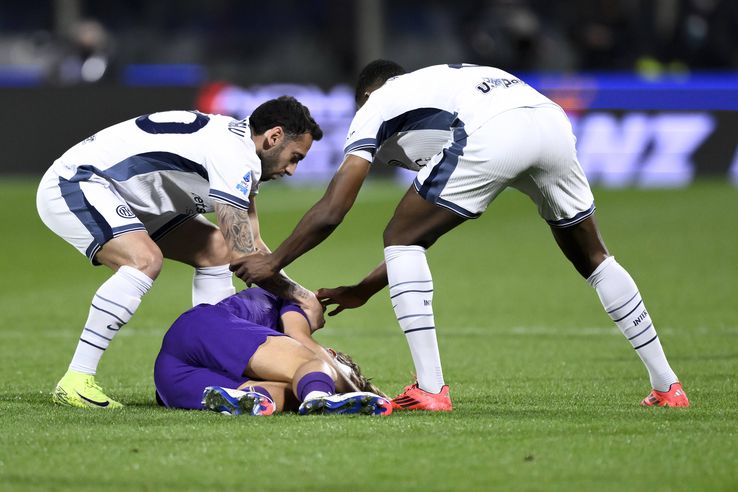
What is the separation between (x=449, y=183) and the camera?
5805 mm

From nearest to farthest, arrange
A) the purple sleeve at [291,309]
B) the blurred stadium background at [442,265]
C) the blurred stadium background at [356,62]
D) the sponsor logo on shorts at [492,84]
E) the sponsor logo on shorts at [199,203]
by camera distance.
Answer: the blurred stadium background at [442,265] < the sponsor logo on shorts at [492,84] < the purple sleeve at [291,309] < the sponsor logo on shorts at [199,203] < the blurred stadium background at [356,62]

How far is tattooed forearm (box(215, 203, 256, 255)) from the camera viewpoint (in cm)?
614

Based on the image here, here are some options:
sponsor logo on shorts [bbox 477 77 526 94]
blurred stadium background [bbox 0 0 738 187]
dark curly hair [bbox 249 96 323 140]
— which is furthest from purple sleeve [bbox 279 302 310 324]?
blurred stadium background [bbox 0 0 738 187]

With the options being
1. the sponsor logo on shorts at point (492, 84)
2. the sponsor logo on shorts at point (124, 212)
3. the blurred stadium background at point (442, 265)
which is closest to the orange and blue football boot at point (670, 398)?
the blurred stadium background at point (442, 265)

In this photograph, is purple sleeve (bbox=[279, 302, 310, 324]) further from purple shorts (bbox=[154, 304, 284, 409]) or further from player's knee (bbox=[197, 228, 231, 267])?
player's knee (bbox=[197, 228, 231, 267])

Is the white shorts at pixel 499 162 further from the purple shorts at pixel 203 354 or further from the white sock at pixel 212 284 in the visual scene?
the white sock at pixel 212 284

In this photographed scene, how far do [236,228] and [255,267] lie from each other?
278 mm

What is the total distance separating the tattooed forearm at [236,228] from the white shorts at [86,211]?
561mm

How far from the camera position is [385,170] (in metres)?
21.6

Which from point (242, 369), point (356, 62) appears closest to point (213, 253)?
point (242, 369)

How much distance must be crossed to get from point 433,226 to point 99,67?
18.4m

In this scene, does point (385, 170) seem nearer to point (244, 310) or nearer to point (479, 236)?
point (479, 236)

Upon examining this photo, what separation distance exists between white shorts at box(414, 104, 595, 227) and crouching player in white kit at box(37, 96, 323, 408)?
3.00 ft

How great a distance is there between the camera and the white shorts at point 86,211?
6426mm
